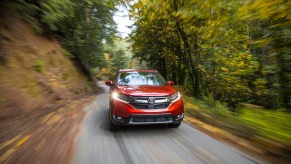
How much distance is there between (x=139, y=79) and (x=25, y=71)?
4.37 metres

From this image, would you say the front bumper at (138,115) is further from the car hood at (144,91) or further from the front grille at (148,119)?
the car hood at (144,91)

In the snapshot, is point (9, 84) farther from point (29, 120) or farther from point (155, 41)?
point (155, 41)

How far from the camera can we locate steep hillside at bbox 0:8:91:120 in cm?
682

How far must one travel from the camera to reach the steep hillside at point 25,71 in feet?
22.4

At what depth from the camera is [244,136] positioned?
17.9 ft

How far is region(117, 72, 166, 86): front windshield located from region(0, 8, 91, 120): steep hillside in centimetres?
304

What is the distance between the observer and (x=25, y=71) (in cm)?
846

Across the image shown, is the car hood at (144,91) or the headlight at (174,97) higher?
the car hood at (144,91)

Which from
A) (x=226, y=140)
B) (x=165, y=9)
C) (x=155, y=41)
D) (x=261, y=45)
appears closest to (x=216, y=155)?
(x=226, y=140)

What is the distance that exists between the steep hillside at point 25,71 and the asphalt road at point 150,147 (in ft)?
7.39

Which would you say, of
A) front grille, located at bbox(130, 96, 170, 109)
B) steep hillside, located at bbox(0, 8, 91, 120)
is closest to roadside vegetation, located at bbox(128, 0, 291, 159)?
front grille, located at bbox(130, 96, 170, 109)

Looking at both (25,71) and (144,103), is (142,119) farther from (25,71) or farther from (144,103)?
(25,71)

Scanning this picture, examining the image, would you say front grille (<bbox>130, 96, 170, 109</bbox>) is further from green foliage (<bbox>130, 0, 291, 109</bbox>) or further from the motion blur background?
green foliage (<bbox>130, 0, 291, 109</bbox>)

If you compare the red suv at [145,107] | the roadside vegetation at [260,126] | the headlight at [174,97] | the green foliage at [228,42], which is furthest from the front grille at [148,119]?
the green foliage at [228,42]
